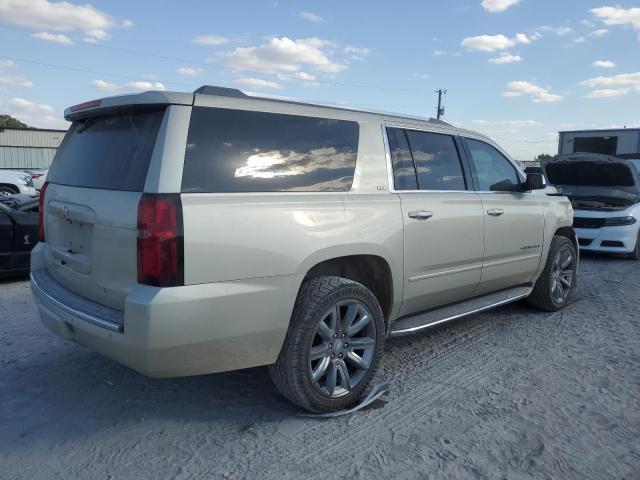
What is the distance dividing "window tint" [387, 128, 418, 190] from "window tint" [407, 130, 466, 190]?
0.23 feet

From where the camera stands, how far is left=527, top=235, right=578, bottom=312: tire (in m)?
5.33

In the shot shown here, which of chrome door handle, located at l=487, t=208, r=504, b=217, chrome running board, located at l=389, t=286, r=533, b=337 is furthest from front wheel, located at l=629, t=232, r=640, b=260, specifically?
chrome door handle, located at l=487, t=208, r=504, b=217

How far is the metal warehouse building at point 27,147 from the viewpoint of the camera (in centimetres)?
4462

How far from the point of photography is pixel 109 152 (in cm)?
303

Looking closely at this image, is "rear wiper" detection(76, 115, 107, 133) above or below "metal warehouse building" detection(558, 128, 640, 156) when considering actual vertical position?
below

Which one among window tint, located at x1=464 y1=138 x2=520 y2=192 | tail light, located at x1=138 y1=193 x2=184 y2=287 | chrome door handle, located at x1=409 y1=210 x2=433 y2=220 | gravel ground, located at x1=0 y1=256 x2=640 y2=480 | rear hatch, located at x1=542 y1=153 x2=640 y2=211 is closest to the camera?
tail light, located at x1=138 y1=193 x2=184 y2=287

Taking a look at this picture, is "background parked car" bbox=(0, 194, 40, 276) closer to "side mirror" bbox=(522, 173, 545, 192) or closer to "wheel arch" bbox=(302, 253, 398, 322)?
"wheel arch" bbox=(302, 253, 398, 322)

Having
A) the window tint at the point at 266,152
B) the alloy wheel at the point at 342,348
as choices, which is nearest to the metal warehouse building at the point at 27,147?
the window tint at the point at 266,152

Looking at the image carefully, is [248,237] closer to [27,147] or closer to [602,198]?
[602,198]

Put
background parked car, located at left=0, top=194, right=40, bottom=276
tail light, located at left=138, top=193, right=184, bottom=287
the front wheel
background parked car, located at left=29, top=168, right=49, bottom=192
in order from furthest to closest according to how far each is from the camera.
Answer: the front wheel < background parked car, located at left=29, top=168, right=49, bottom=192 < background parked car, located at left=0, top=194, right=40, bottom=276 < tail light, located at left=138, top=193, right=184, bottom=287

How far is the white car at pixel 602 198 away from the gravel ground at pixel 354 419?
4766 mm

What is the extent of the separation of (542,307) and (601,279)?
232 cm

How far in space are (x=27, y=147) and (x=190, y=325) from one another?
5119 cm

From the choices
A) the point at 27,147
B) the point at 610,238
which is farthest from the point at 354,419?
the point at 27,147
